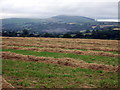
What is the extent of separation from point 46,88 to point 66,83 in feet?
4.96

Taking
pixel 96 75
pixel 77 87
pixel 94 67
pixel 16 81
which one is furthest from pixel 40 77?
pixel 94 67

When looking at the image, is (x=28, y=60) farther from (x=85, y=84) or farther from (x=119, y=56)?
(x=119, y=56)

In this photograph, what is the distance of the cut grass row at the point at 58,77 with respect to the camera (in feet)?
33.3

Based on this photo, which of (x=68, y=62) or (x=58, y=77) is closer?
(x=58, y=77)

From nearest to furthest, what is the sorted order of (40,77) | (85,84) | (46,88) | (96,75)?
(46,88)
(85,84)
(40,77)
(96,75)

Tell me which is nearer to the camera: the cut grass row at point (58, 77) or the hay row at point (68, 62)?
the cut grass row at point (58, 77)

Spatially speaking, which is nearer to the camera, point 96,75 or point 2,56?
point 96,75

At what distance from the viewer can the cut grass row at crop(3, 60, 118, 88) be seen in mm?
10148

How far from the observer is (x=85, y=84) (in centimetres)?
1033

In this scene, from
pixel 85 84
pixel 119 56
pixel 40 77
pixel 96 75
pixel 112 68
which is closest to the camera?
pixel 85 84

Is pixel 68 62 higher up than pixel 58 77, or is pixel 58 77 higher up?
pixel 68 62

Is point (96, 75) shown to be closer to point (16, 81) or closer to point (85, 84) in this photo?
point (85, 84)

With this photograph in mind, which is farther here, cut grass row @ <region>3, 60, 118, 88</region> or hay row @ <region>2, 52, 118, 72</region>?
hay row @ <region>2, 52, 118, 72</region>

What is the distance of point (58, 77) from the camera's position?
11.6 metres
